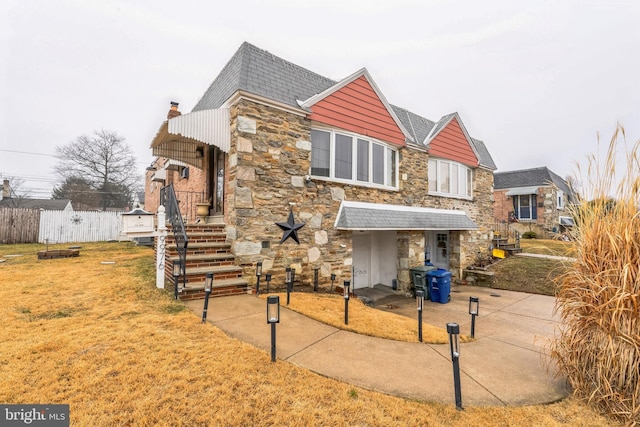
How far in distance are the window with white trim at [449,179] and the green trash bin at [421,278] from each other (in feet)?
12.0

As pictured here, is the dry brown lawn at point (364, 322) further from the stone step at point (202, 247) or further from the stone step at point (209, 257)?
the stone step at point (202, 247)

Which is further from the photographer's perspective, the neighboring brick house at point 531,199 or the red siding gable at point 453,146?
the neighboring brick house at point 531,199

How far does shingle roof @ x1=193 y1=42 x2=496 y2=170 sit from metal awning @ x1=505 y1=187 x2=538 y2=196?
24570 millimetres

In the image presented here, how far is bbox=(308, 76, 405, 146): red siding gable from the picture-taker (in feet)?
26.6

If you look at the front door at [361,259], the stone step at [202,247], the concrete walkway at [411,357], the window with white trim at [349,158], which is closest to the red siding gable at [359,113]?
the window with white trim at [349,158]

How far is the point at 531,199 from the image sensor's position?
2445 centimetres

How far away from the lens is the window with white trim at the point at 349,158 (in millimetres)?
8125

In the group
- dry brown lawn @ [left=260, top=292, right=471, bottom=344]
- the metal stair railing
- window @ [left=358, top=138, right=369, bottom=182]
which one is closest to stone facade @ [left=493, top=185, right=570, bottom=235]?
window @ [left=358, top=138, right=369, bottom=182]

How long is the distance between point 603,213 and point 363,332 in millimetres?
3628

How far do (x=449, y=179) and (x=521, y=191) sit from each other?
58.9 ft

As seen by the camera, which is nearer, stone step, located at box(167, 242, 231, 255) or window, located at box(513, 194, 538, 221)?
stone step, located at box(167, 242, 231, 255)

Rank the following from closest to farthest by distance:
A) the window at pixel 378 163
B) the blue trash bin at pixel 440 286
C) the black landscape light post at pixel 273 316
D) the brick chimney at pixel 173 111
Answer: the black landscape light post at pixel 273 316, the blue trash bin at pixel 440 286, the window at pixel 378 163, the brick chimney at pixel 173 111

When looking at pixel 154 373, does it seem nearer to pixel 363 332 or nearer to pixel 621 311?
pixel 363 332

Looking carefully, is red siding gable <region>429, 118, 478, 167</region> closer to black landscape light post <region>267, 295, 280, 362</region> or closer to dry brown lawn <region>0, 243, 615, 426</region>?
black landscape light post <region>267, 295, 280, 362</region>
